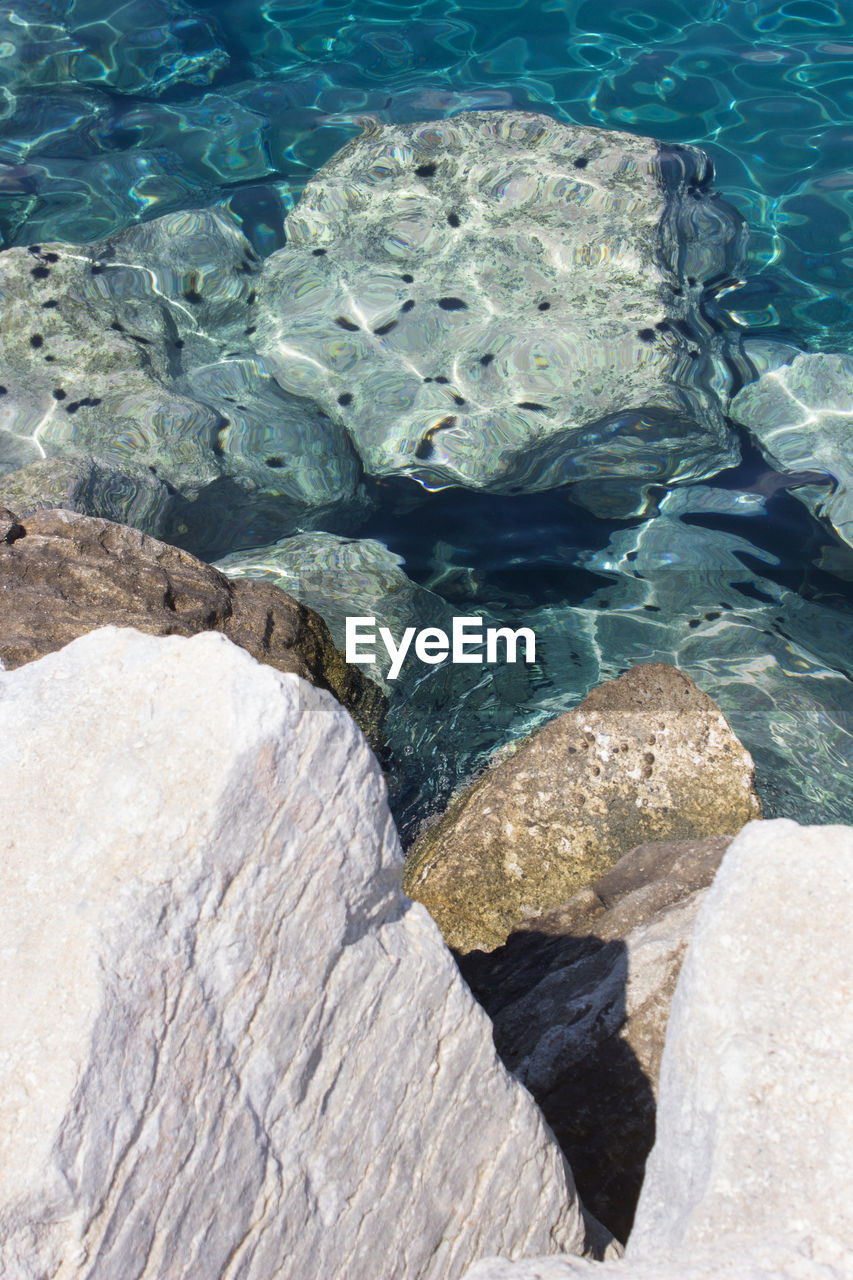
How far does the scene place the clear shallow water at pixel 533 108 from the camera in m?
5.56

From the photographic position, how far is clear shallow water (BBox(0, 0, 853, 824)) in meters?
5.56

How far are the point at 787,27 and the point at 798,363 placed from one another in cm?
375

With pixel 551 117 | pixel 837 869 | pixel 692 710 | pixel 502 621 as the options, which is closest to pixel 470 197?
pixel 551 117

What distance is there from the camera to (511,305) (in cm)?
Answer: 627

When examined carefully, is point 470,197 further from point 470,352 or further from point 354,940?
point 354,940

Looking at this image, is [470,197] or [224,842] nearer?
[224,842]

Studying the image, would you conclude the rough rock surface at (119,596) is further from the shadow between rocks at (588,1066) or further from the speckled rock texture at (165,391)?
the speckled rock texture at (165,391)

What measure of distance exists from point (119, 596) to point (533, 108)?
20.0 ft

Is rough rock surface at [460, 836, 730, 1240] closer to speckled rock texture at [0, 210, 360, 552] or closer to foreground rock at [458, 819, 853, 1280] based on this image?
foreground rock at [458, 819, 853, 1280]

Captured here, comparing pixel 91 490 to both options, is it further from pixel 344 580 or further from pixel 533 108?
pixel 533 108

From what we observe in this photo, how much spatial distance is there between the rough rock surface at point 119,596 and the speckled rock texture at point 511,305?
2.33 metres

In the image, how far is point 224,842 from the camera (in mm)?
1839

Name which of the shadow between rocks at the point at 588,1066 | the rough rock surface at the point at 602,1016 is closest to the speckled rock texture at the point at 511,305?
the rough rock surface at the point at 602,1016

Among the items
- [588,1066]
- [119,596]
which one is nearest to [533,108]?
[119,596]
